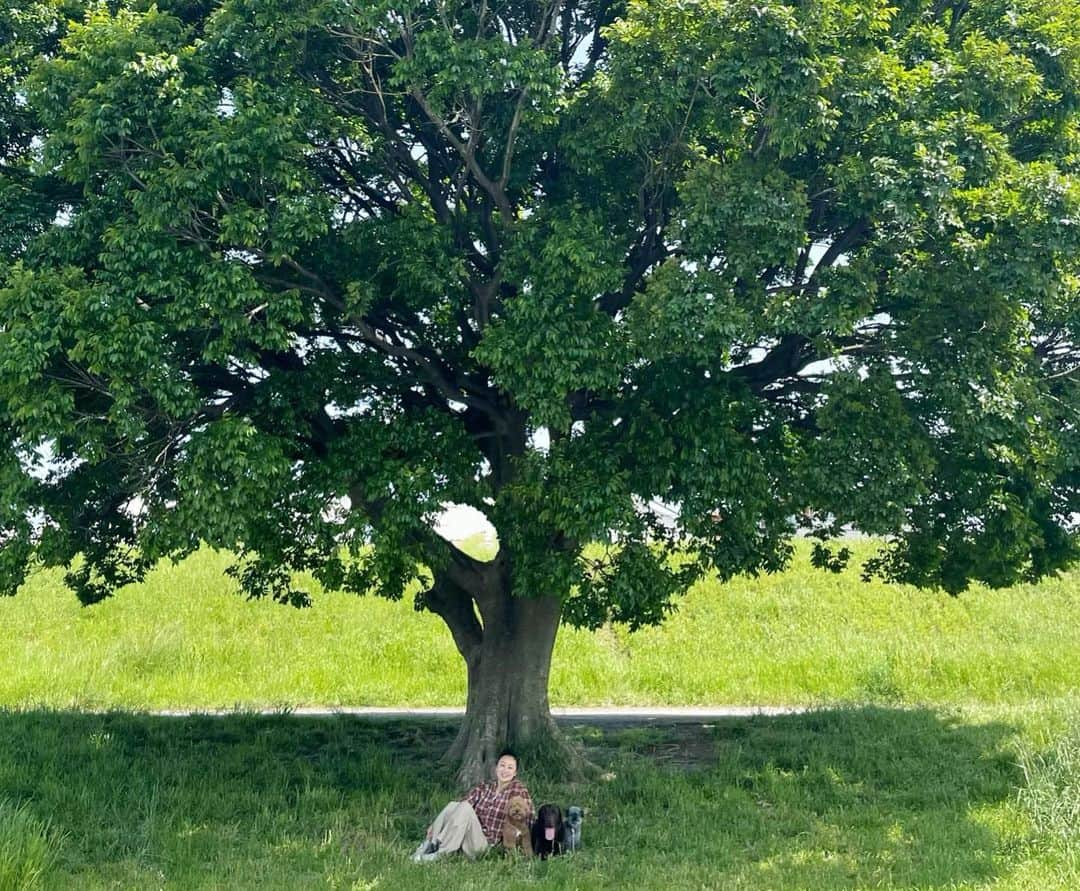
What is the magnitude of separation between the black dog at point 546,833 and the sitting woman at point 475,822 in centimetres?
13

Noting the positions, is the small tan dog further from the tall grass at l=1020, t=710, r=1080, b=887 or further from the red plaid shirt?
the tall grass at l=1020, t=710, r=1080, b=887

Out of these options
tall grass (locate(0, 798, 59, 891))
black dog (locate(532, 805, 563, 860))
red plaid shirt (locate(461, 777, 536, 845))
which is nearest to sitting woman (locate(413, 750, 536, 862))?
red plaid shirt (locate(461, 777, 536, 845))

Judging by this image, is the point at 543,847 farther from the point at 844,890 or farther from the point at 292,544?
the point at 292,544

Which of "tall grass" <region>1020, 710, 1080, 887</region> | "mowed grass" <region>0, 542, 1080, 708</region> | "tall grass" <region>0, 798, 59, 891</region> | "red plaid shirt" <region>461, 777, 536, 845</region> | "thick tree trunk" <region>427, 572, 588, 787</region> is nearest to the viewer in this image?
"tall grass" <region>0, 798, 59, 891</region>

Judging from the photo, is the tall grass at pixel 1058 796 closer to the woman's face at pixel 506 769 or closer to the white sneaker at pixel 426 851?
the woman's face at pixel 506 769

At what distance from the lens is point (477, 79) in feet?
29.4

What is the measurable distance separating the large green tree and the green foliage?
39 mm

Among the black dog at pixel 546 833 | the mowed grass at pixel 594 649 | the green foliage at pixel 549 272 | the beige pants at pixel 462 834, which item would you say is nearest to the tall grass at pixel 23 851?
the green foliage at pixel 549 272

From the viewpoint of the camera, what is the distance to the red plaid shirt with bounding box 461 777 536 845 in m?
9.17

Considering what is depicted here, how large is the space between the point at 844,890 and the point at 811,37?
6.28m

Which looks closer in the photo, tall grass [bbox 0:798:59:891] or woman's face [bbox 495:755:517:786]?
tall grass [bbox 0:798:59:891]

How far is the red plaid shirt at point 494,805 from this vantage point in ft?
30.1

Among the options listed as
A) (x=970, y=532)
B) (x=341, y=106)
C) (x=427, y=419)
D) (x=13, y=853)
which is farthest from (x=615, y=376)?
(x=13, y=853)

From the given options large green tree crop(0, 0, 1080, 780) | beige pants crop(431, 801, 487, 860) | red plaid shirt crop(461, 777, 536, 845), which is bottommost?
beige pants crop(431, 801, 487, 860)
